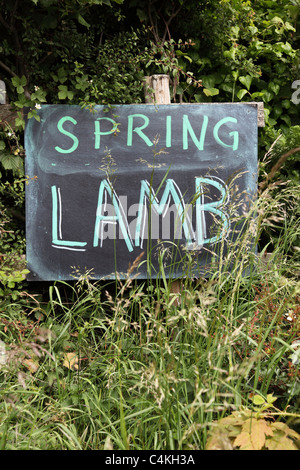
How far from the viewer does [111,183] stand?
2.61 metres

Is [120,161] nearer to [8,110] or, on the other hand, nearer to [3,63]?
[8,110]

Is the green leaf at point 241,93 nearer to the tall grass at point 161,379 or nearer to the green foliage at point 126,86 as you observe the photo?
the green foliage at point 126,86

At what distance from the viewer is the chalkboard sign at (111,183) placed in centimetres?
261

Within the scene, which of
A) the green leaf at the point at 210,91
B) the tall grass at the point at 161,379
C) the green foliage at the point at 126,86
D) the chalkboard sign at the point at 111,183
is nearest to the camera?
the tall grass at the point at 161,379

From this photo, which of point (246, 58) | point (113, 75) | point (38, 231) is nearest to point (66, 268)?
point (38, 231)

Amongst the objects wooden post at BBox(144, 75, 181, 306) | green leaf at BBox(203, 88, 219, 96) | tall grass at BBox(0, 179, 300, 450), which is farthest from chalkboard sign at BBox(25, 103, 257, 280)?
tall grass at BBox(0, 179, 300, 450)

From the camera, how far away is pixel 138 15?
9.01 feet

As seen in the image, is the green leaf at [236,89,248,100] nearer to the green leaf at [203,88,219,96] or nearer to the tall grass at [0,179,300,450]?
the green leaf at [203,88,219,96]

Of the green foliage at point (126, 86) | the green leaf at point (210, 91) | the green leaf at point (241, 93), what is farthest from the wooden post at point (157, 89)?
the green leaf at point (241, 93)

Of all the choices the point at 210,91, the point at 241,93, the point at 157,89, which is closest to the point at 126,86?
the point at 157,89

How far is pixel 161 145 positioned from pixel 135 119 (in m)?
0.21

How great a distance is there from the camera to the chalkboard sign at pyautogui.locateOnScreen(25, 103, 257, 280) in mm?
2607

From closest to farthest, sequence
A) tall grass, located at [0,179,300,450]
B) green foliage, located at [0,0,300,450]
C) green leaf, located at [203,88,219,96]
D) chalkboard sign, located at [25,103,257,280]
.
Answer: tall grass, located at [0,179,300,450]
green foliage, located at [0,0,300,450]
chalkboard sign, located at [25,103,257,280]
green leaf, located at [203,88,219,96]
